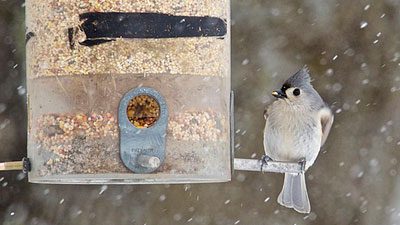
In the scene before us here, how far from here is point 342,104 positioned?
310 inches

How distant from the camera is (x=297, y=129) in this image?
6.52m

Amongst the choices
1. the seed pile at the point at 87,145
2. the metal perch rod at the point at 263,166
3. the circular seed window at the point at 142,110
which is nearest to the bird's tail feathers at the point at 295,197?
the metal perch rod at the point at 263,166

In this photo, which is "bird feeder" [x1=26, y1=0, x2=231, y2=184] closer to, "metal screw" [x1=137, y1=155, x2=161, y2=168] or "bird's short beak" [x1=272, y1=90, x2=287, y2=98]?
"metal screw" [x1=137, y1=155, x2=161, y2=168]

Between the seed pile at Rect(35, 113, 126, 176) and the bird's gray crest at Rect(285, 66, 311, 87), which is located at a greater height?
the bird's gray crest at Rect(285, 66, 311, 87)

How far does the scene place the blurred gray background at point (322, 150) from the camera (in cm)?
751

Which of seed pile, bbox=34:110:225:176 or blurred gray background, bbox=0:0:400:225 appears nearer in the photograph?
seed pile, bbox=34:110:225:176

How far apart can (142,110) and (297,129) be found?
5.69 feet

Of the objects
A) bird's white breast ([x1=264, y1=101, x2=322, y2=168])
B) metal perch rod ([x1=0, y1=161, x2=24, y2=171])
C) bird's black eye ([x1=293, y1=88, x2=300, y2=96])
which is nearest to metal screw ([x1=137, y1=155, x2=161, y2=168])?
metal perch rod ([x1=0, y1=161, x2=24, y2=171])

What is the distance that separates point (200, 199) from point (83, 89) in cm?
301

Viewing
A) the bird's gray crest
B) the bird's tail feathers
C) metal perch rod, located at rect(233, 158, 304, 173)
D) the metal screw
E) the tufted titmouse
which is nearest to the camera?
the metal screw

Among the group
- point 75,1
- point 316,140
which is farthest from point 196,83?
point 316,140

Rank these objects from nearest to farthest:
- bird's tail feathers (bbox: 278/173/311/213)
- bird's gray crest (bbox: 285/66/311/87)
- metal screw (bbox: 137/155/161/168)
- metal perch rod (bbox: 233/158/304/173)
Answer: metal screw (bbox: 137/155/161/168) → metal perch rod (bbox: 233/158/304/173) → bird's gray crest (bbox: 285/66/311/87) → bird's tail feathers (bbox: 278/173/311/213)

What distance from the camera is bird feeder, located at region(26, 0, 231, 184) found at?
191 inches

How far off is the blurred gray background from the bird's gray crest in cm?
137
